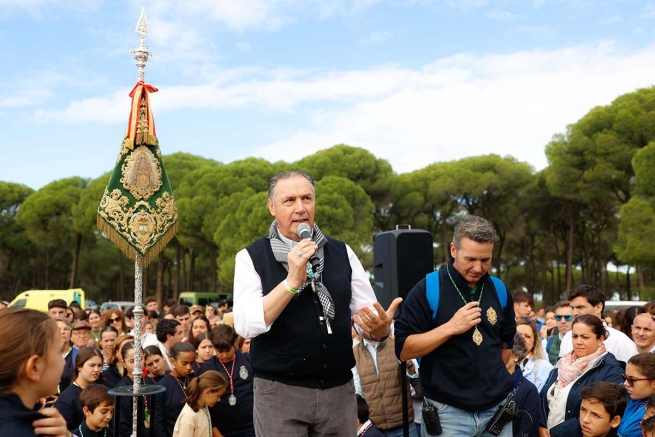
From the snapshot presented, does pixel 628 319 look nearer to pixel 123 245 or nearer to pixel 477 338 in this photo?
pixel 477 338

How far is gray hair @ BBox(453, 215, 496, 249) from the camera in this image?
10.3 ft

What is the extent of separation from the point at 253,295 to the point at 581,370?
3004 mm

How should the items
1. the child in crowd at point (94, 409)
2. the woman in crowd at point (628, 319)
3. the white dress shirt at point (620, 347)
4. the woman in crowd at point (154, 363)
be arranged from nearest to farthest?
1. the child in crowd at point (94, 409)
2. the white dress shirt at point (620, 347)
3. the woman in crowd at point (154, 363)
4. the woman in crowd at point (628, 319)

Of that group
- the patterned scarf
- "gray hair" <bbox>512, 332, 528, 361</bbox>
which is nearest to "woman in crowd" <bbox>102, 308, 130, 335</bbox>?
"gray hair" <bbox>512, 332, 528, 361</bbox>

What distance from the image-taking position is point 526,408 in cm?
470

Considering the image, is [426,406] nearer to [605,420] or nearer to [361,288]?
[361,288]

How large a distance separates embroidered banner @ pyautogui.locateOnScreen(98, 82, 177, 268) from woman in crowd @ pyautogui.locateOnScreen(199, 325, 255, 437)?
117 cm

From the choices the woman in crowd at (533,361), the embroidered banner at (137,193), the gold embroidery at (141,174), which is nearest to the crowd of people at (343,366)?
the woman in crowd at (533,361)

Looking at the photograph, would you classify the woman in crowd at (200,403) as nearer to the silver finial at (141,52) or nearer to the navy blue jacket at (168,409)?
the navy blue jacket at (168,409)

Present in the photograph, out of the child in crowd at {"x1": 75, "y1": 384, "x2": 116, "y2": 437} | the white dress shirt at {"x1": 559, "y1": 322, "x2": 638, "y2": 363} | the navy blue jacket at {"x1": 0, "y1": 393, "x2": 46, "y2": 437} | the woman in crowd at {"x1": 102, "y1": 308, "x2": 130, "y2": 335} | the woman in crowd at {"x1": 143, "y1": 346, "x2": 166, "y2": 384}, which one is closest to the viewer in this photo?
the navy blue jacket at {"x1": 0, "y1": 393, "x2": 46, "y2": 437}

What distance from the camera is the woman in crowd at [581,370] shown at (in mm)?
4641

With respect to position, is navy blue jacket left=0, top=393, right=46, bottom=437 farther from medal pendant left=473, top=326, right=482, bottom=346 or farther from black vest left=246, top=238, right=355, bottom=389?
medal pendant left=473, top=326, right=482, bottom=346

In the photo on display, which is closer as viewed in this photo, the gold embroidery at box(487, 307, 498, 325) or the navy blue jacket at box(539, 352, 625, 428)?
the gold embroidery at box(487, 307, 498, 325)

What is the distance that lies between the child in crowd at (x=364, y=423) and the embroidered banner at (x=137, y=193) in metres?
2.04
